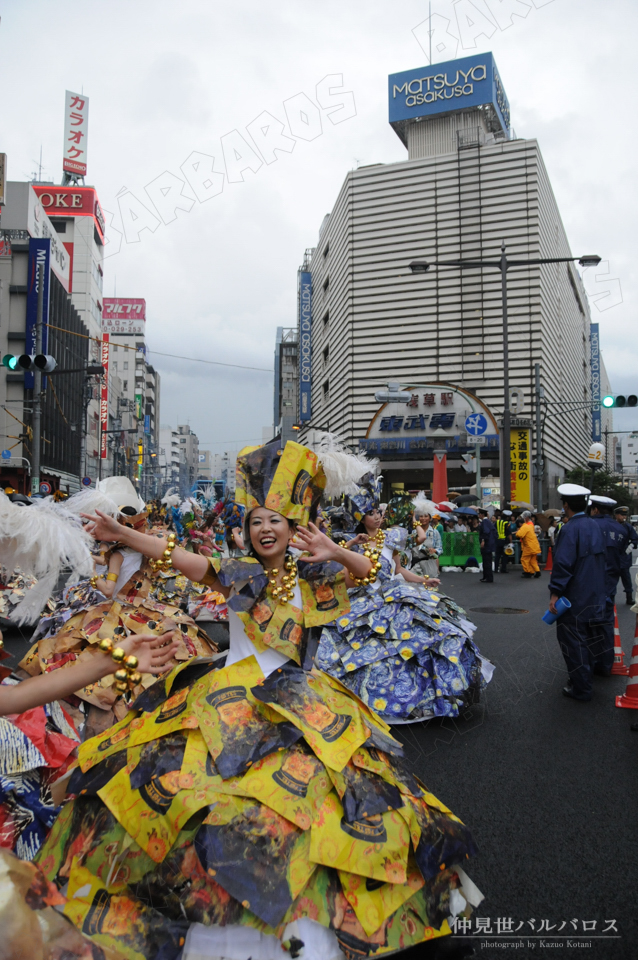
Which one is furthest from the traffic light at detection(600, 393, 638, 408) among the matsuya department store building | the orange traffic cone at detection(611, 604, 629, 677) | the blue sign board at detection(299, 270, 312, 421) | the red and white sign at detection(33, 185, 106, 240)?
the red and white sign at detection(33, 185, 106, 240)

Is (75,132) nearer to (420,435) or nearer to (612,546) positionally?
(420,435)

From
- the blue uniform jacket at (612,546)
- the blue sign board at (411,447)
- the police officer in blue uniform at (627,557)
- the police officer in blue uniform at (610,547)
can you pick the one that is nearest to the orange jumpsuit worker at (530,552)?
the police officer in blue uniform at (627,557)

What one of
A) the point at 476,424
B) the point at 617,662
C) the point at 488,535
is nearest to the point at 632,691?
the point at 617,662

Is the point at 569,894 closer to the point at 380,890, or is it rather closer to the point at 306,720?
the point at 380,890

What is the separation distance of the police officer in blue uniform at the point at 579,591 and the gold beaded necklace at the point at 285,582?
153 inches

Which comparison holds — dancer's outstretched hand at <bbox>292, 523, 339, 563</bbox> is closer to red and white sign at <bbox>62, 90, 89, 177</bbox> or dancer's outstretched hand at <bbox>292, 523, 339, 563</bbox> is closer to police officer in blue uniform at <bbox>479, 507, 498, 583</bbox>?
police officer in blue uniform at <bbox>479, 507, 498, 583</bbox>

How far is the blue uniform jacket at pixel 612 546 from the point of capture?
7336 mm

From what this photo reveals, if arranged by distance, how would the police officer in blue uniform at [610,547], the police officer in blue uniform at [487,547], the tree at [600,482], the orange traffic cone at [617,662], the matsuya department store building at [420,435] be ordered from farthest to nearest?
the tree at [600,482] → the matsuya department store building at [420,435] → the police officer in blue uniform at [487,547] → the orange traffic cone at [617,662] → the police officer in blue uniform at [610,547]

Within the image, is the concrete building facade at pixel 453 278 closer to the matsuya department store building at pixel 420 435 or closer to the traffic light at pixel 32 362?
A: the matsuya department store building at pixel 420 435

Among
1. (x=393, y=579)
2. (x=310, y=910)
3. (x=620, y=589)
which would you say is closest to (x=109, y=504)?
(x=393, y=579)

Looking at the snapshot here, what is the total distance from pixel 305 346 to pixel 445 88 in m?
19.0

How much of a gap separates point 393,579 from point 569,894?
10.6 feet

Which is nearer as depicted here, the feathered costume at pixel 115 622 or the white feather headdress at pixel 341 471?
the feathered costume at pixel 115 622

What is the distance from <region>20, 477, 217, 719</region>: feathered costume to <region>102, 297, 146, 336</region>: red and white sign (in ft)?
322
